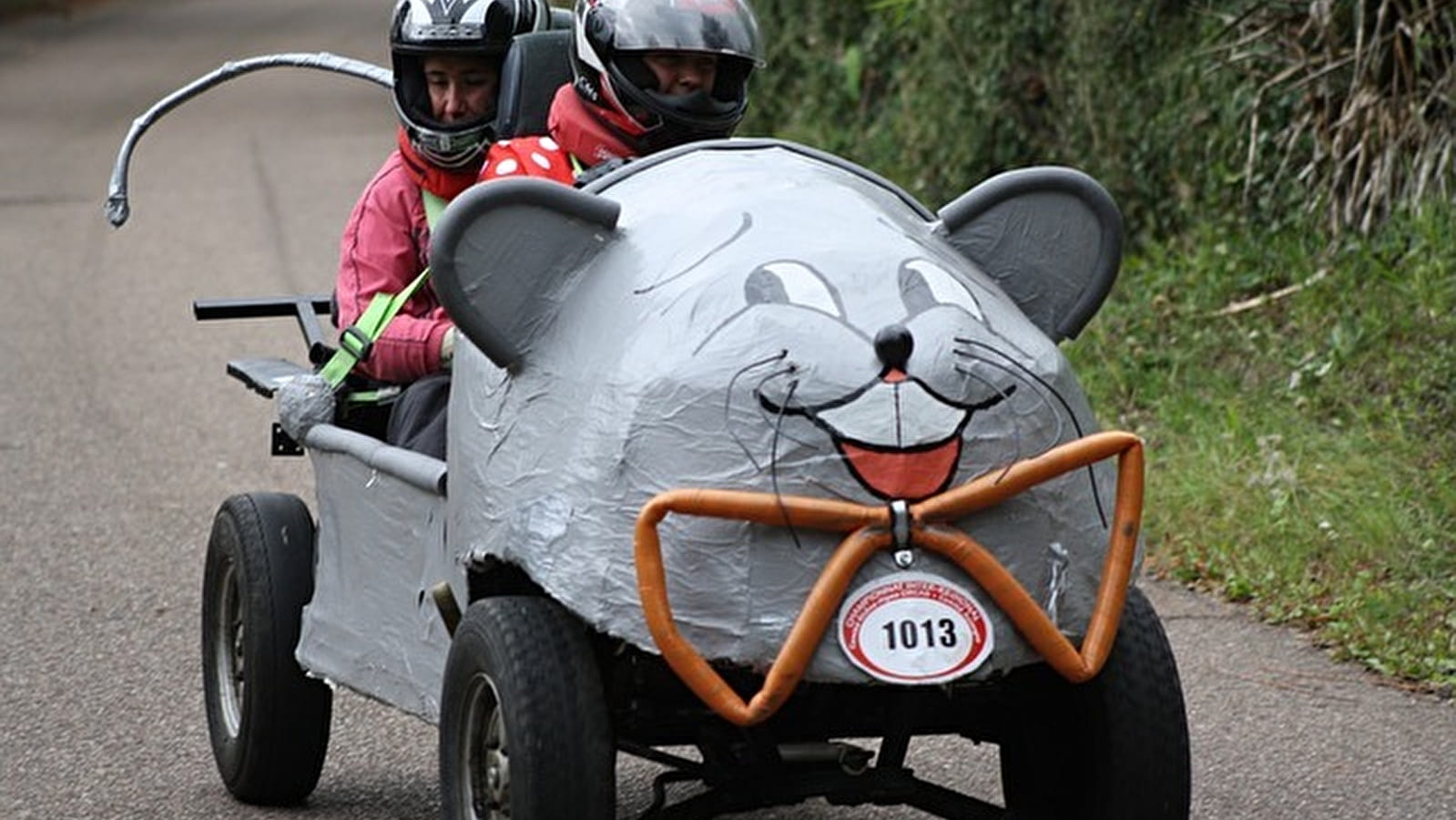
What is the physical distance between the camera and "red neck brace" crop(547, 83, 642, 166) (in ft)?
17.8

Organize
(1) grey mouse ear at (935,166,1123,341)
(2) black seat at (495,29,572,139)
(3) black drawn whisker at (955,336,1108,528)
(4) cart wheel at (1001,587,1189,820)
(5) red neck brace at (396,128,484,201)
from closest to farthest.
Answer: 1. (3) black drawn whisker at (955,336,1108,528)
2. (4) cart wheel at (1001,587,1189,820)
3. (1) grey mouse ear at (935,166,1123,341)
4. (2) black seat at (495,29,572,139)
5. (5) red neck brace at (396,128,484,201)

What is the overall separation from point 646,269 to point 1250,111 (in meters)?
6.78

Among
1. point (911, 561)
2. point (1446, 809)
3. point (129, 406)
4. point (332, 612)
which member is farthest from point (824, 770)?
point (129, 406)

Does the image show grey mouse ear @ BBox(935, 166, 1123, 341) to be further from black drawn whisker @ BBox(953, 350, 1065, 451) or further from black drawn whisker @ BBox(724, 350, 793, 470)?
black drawn whisker @ BBox(724, 350, 793, 470)

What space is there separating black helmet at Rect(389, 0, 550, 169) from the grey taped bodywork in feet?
2.54

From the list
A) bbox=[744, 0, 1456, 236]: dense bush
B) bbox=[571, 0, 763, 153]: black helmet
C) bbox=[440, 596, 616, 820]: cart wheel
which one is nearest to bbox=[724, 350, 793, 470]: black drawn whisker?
bbox=[440, 596, 616, 820]: cart wheel

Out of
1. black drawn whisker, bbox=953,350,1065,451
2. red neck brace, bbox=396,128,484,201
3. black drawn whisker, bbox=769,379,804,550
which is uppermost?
black drawn whisker, bbox=953,350,1065,451

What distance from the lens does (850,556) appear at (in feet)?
13.5

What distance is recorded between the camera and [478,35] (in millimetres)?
6062

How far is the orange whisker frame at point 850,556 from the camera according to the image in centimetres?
409

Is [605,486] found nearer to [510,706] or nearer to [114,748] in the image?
[510,706]

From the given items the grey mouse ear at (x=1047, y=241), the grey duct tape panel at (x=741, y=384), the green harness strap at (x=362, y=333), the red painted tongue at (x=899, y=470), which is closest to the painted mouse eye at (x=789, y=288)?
the grey duct tape panel at (x=741, y=384)

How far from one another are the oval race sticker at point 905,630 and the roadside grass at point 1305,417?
302cm

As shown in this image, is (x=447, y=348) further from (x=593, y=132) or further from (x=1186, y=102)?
(x=1186, y=102)
